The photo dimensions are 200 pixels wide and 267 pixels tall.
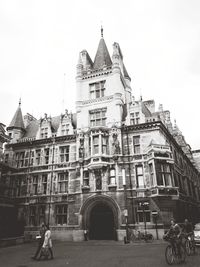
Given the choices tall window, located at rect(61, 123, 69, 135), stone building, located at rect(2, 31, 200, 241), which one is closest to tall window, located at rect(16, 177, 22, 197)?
stone building, located at rect(2, 31, 200, 241)

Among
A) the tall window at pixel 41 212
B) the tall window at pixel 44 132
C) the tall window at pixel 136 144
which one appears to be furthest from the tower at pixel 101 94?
the tall window at pixel 41 212

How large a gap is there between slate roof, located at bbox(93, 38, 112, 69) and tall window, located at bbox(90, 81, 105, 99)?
112 inches

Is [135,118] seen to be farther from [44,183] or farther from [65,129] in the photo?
[44,183]

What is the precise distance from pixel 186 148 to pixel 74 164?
1146 inches

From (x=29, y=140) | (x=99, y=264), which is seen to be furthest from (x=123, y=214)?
(x=29, y=140)

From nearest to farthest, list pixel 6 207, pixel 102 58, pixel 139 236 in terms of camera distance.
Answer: pixel 139 236, pixel 6 207, pixel 102 58

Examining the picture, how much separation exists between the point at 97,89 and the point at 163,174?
14.3 metres

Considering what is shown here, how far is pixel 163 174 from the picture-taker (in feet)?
81.0

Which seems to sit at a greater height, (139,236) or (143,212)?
(143,212)

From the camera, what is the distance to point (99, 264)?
460 inches

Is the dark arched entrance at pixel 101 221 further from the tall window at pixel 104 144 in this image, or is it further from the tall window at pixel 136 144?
the tall window at pixel 136 144

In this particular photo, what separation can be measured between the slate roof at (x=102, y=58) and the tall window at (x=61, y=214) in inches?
769

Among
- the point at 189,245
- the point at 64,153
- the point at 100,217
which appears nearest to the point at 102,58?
the point at 64,153

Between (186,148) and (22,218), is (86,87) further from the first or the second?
(186,148)
